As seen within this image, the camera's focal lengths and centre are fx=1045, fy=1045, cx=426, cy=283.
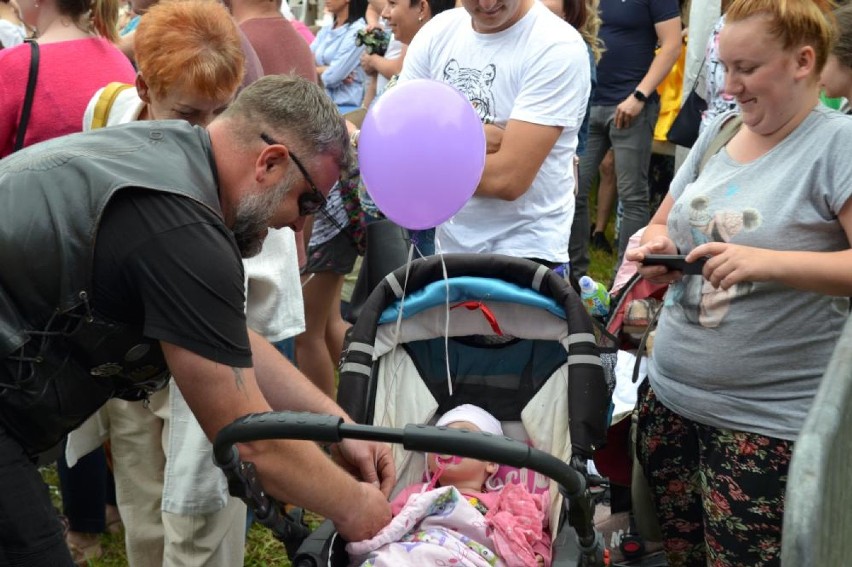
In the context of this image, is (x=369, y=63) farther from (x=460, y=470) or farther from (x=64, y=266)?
(x=64, y=266)

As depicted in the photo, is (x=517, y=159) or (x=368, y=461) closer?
(x=368, y=461)

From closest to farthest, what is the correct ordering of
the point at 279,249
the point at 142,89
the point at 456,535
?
the point at 456,535 → the point at 142,89 → the point at 279,249

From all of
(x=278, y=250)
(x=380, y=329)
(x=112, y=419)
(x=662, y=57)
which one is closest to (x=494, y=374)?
(x=380, y=329)

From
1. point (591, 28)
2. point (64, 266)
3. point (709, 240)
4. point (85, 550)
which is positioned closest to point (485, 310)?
point (709, 240)

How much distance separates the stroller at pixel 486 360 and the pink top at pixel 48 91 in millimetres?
1316

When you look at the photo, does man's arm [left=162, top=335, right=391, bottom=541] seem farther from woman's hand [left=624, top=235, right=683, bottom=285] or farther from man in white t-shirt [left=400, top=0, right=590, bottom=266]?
man in white t-shirt [left=400, top=0, right=590, bottom=266]

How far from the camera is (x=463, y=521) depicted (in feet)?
9.14

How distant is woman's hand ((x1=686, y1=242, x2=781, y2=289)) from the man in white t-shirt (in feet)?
3.17

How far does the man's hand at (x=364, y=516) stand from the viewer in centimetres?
245

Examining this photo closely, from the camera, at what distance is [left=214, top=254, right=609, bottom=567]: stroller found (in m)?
2.88

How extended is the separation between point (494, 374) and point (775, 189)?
1.07m

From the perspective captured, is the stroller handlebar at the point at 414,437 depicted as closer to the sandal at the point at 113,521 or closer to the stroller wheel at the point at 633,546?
the stroller wheel at the point at 633,546

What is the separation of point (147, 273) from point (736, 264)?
4.41 ft

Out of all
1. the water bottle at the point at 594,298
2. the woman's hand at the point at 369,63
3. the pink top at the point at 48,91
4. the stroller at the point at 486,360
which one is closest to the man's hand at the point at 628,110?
the woman's hand at the point at 369,63
